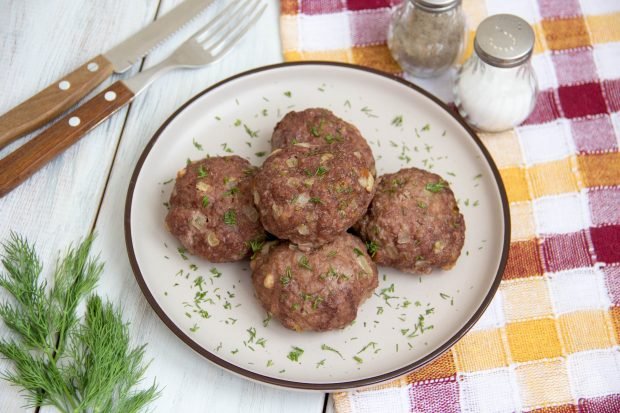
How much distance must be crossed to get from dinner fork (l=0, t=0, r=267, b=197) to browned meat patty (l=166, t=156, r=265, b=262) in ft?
2.73

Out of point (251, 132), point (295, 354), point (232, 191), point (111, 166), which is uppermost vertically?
point (251, 132)

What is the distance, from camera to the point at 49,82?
3979 millimetres

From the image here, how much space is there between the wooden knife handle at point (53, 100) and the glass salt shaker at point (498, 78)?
6.68 feet

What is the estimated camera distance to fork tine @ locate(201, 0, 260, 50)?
4.00m

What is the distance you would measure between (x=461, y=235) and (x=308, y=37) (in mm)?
1655

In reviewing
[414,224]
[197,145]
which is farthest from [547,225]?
[197,145]

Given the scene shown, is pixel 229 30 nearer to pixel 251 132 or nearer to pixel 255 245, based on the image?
pixel 251 132

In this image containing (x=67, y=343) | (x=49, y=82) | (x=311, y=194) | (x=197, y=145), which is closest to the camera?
(x=311, y=194)

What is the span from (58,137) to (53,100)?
262mm

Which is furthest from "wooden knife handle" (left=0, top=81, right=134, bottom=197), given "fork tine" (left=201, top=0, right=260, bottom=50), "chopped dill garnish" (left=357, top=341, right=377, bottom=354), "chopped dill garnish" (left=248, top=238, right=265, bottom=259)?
"chopped dill garnish" (left=357, top=341, right=377, bottom=354)

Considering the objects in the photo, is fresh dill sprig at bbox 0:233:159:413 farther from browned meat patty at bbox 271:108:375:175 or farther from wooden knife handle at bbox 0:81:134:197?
browned meat patty at bbox 271:108:375:175

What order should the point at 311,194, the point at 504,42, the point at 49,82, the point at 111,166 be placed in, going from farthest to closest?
the point at 49,82, the point at 111,166, the point at 504,42, the point at 311,194

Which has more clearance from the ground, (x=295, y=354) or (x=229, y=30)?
(x=229, y=30)

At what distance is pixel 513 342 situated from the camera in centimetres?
335
